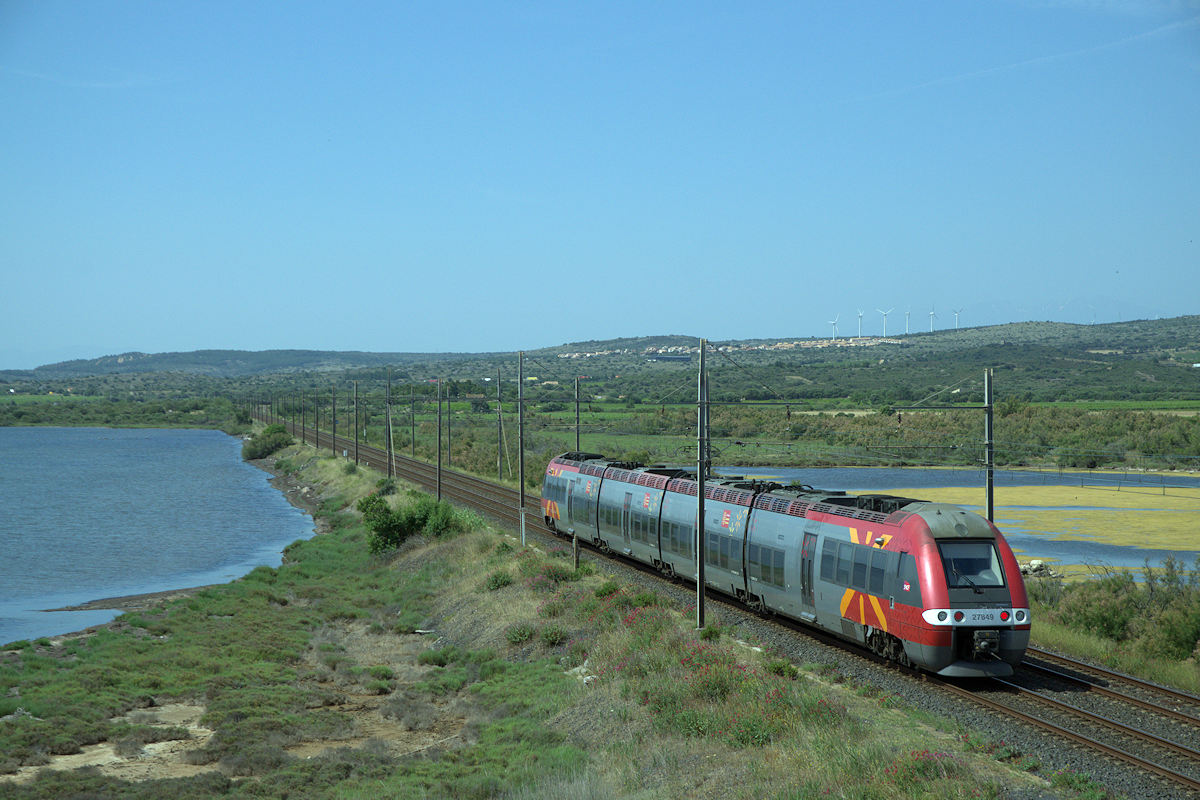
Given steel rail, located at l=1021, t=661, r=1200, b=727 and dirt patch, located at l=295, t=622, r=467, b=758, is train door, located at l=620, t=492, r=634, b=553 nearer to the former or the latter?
dirt patch, located at l=295, t=622, r=467, b=758

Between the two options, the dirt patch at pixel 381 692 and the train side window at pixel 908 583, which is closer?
the train side window at pixel 908 583

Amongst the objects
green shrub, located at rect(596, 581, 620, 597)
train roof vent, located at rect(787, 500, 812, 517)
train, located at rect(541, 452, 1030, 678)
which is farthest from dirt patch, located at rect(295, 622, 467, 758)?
train roof vent, located at rect(787, 500, 812, 517)

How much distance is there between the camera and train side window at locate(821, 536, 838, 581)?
75.7ft

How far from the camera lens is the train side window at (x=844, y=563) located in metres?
22.4

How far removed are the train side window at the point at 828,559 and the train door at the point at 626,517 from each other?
1389cm

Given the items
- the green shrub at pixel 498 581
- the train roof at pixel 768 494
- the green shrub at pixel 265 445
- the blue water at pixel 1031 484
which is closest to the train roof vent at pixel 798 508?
the train roof at pixel 768 494

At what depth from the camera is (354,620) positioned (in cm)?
3991

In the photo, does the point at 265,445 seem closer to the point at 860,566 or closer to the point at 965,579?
the point at 860,566

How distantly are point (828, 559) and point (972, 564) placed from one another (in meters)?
4.05

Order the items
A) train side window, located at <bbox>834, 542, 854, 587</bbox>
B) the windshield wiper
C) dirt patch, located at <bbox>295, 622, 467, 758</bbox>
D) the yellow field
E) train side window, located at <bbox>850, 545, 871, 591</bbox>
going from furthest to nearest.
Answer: the yellow field → dirt patch, located at <bbox>295, 622, 467, 758</bbox> → train side window, located at <bbox>834, 542, 854, 587</bbox> → train side window, located at <bbox>850, 545, 871, 591</bbox> → the windshield wiper

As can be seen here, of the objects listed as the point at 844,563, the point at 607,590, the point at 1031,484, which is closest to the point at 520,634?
the point at 607,590

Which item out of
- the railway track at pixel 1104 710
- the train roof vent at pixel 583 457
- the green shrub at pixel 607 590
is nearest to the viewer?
the railway track at pixel 1104 710

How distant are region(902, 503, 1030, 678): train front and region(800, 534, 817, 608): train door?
420 centimetres

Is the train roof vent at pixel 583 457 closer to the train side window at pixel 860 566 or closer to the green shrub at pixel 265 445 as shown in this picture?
the train side window at pixel 860 566
